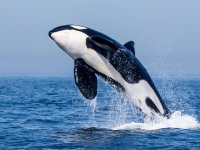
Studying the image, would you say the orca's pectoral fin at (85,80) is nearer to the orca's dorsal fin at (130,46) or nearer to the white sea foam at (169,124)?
the orca's dorsal fin at (130,46)

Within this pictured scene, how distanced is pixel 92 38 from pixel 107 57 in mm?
951

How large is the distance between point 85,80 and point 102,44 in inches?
67.6

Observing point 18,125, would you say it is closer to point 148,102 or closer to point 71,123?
point 71,123

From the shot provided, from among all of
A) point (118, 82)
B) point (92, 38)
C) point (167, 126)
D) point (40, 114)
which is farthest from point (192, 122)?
point (40, 114)

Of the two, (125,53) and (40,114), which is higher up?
(125,53)

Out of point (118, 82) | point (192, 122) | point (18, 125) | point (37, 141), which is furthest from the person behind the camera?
point (18, 125)

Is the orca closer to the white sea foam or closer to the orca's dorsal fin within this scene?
the orca's dorsal fin

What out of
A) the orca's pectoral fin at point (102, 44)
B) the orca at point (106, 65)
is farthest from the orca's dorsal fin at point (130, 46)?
the orca's pectoral fin at point (102, 44)

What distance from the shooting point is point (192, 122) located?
2328cm

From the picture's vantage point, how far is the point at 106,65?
20.9 m

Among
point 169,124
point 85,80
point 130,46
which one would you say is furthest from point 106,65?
point 169,124

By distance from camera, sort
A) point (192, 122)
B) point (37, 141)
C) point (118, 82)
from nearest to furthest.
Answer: point (37, 141) < point (118, 82) < point (192, 122)

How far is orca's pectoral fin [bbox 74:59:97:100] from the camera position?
21.2 meters

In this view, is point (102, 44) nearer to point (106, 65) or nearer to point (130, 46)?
point (106, 65)
